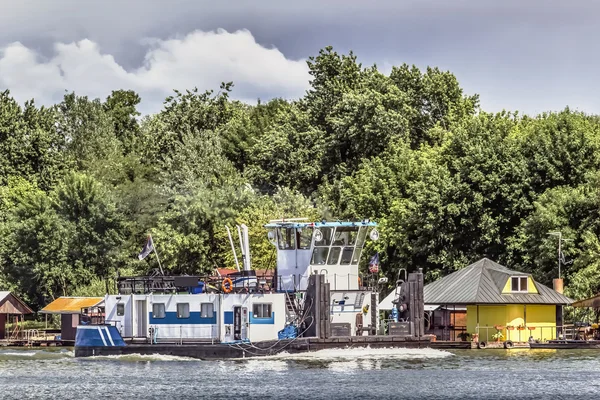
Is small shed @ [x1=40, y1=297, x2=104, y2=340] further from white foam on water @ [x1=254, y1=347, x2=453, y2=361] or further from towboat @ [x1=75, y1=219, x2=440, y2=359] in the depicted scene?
white foam on water @ [x1=254, y1=347, x2=453, y2=361]

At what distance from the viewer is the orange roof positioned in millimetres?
84000

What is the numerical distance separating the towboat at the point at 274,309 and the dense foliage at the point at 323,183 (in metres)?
19.5

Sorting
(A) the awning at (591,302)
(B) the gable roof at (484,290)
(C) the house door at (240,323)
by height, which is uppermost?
(B) the gable roof at (484,290)

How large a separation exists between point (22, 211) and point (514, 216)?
41.6m

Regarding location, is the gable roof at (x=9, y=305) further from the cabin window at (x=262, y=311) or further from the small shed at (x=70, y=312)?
the cabin window at (x=262, y=311)

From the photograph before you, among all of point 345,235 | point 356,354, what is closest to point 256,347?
point 356,354

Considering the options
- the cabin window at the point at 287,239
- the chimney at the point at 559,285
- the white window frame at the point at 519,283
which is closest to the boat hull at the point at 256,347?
the cabin window at the point at 287,239

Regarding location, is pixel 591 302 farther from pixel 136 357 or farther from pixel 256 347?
pixel 136 357

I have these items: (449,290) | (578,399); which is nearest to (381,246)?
(449,290)

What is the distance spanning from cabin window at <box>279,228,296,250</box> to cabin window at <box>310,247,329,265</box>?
1.25m

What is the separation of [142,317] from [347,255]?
11.3 metres

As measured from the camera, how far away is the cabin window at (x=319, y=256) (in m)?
66.0

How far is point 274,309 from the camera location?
2483 inches

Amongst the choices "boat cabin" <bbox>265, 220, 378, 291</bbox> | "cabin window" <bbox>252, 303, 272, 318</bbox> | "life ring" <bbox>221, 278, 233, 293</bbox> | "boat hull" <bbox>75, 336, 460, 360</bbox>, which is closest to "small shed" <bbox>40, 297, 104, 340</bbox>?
"boat hull" <bbox>75, 336, 460, 360</bbox>
